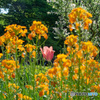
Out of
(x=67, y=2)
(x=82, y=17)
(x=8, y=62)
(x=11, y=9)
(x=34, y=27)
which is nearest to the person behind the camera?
(x=82, y=17)

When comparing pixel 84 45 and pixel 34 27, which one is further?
pixel 34 27

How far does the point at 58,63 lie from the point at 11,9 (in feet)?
54.2

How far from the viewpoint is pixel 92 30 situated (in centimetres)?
823

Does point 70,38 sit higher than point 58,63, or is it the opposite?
point 70,38

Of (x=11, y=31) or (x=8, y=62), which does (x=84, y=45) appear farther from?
(x=11, y=31)

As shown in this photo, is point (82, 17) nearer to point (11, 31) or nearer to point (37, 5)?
point (11, 31)

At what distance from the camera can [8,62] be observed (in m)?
1.92

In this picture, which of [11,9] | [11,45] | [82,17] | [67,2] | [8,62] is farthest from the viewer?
[11,9]

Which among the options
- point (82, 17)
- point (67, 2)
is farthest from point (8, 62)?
point (67, 2)

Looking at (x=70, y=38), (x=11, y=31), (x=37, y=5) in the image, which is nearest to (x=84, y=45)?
(x=70, y=38)

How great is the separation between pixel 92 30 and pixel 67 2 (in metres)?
1.58

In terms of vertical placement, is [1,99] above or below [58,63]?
below

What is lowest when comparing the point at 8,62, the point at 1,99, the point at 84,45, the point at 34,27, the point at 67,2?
the point at 1,99

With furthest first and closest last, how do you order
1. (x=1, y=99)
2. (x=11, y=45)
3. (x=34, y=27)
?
(x=1, y=99)
(x=11, y=45)
(x=34, y=27)
